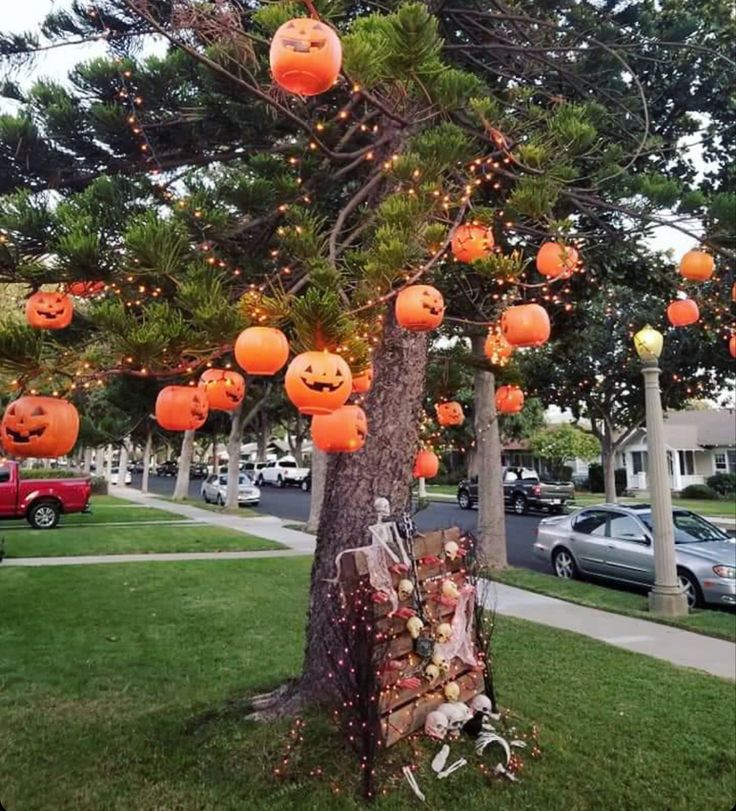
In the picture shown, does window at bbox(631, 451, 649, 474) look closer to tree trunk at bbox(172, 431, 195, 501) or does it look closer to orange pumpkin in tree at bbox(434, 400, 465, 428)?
tree trunk at bbox(172, 431, 195, 501)

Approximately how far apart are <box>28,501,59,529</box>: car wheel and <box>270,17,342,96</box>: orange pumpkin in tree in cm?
1539

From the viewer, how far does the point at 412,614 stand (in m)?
3.38

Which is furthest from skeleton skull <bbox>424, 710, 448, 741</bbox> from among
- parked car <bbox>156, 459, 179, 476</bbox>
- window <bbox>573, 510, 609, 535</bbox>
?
parked car <bbox>156, 459, 179, 476</bbox>

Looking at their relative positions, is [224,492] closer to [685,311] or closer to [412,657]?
[685,311]

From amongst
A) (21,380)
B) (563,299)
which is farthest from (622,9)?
(21,380)

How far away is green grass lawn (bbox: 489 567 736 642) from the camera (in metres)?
7.44

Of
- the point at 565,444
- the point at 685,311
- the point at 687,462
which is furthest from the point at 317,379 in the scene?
the point at 687,462

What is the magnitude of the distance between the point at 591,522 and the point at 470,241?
7.94 metres

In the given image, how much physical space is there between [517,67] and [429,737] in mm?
5363

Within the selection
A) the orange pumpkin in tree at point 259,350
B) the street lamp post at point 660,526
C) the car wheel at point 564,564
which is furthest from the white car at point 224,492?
the orange pumpkin in tree at point 259,350

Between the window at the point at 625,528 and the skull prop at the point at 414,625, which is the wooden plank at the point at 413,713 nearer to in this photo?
the skull prop at the point at 414,625

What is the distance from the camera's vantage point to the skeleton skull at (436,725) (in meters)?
3.39

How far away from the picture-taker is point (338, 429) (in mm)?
3549

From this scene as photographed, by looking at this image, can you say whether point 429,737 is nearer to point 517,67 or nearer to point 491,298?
point 491,298
